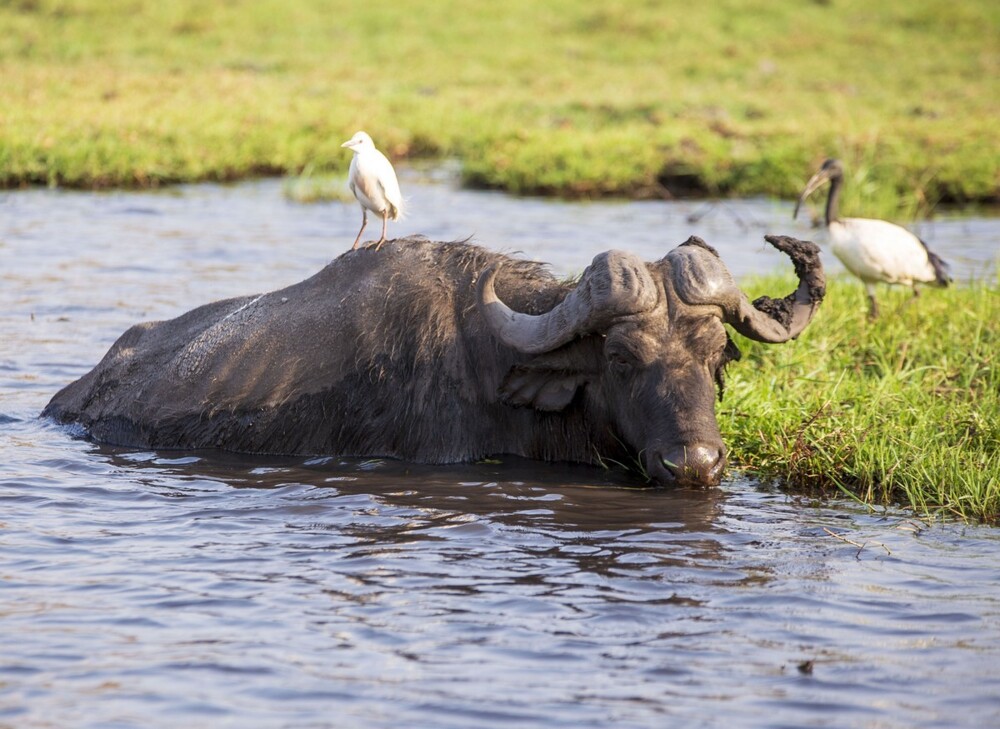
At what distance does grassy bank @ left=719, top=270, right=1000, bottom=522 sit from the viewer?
21.2ft

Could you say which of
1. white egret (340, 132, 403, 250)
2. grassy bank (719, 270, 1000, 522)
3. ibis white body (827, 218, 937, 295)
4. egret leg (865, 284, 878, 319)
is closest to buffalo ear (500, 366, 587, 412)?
grassy bank (719, 270, 1000, 522)

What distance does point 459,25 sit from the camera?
3294cm

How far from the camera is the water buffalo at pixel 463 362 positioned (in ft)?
20.0

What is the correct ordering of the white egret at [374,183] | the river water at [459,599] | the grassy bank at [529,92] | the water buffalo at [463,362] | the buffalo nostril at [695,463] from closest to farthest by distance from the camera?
the river water at [459,599] < the buffalo nostril at [695,463] < the water buffalo at [463,362] < the white egret at [374,183] < the grassy bank at [529,92]

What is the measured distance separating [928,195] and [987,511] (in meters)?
10.8

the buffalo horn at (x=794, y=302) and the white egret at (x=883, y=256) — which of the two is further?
the white egret at (x=883, y=256)

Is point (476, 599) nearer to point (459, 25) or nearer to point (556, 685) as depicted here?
point (556, 685)

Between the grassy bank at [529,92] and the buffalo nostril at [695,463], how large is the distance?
8427 mm

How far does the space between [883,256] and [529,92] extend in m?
16.3

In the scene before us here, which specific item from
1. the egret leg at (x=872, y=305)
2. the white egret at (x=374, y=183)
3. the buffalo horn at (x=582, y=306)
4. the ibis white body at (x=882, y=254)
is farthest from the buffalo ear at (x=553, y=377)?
the ibis white body at (x=882, y=254)

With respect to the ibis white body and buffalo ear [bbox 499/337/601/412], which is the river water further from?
the ibis white body

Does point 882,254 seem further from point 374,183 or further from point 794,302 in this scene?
point 374,183

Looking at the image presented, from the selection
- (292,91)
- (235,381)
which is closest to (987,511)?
(235,381)

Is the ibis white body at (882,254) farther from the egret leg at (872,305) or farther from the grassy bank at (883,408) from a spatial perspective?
the grassy bank at (883,408)
